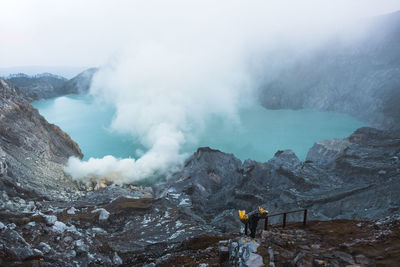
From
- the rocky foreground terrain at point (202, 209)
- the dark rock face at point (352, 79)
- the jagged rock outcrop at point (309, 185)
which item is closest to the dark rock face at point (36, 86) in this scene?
the rocky foreground terrain at point (202, 209)

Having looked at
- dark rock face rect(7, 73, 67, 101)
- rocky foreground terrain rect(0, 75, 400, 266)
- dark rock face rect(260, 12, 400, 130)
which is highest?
dark rock face rect(7, 73, 67, 101)

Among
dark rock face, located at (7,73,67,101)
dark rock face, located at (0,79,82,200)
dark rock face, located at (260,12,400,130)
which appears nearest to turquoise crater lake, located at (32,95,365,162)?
dark rock face, located at (260,12,400,130)

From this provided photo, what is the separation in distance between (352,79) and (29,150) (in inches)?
4530

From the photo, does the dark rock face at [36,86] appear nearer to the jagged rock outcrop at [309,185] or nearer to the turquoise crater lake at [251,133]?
the turquoise crater lake at [251,133]

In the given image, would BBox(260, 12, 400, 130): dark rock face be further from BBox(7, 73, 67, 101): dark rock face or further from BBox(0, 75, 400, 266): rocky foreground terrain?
BBox(7, 73, 67, 101): dark rock face

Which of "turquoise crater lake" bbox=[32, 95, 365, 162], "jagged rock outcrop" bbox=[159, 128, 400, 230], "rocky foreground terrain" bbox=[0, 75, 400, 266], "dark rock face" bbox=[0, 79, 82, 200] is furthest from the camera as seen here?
"turquoise crater lake" bbox=[32, 95, 365, 162]

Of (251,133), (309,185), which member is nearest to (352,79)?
(251,133)

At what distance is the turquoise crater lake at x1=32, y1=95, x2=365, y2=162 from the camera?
86.6 m

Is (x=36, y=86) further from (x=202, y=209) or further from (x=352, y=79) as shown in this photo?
(x=352, y=79)

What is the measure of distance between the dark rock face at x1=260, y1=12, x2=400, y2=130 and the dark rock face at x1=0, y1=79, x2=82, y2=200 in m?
86.7

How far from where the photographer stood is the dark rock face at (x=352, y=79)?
286 ft

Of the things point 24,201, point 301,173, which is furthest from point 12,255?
point 301,173

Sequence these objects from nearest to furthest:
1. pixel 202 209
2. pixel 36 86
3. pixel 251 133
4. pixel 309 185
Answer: pixel 309 185, pixel 202 209, pixel 251 133, pixel 36 86

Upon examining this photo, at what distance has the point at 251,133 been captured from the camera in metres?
100
